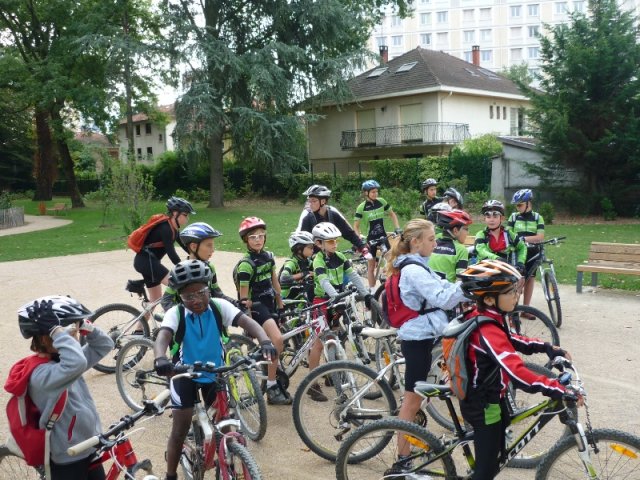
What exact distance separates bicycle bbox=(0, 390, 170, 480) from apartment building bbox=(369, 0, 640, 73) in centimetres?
7970

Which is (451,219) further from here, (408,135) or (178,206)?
(408,135)

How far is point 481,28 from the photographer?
274 ft

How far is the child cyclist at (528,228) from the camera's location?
345 inches

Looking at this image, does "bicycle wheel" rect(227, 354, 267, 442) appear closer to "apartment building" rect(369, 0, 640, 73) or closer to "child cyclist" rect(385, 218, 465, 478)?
"child cyclist" rect(385, 218, 465, 478)

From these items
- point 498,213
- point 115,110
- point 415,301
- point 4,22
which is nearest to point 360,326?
point 415,301

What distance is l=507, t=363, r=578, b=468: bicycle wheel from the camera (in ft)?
12.1

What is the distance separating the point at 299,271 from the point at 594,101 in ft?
62.6

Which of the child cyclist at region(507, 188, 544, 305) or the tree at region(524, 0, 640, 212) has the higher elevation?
the tree at region(524, 0, 640, 212)

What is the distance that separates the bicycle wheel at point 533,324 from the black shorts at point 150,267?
3.86m

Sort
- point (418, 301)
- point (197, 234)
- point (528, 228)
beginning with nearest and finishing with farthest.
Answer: point (418, 301), point (197, 234), point (528, 228)

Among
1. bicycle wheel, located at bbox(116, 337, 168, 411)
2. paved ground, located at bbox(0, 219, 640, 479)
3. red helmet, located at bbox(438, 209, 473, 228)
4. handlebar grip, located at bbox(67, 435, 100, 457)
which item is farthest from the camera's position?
bicycle wheel, located at bbox(116, 337, 168, 411)

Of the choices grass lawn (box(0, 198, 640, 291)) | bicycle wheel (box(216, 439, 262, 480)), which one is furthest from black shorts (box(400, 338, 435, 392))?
grass lawn (box(0, 198, 640, 291))

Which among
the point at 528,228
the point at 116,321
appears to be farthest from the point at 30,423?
the point at 528,228

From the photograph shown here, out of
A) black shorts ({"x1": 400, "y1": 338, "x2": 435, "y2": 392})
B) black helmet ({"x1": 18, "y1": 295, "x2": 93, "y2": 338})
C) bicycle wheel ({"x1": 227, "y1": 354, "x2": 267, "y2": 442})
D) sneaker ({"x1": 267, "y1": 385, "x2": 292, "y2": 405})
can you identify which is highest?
black helmet ({"x1": 18, "y1": 295, "x2": 93, "y2": 338})
